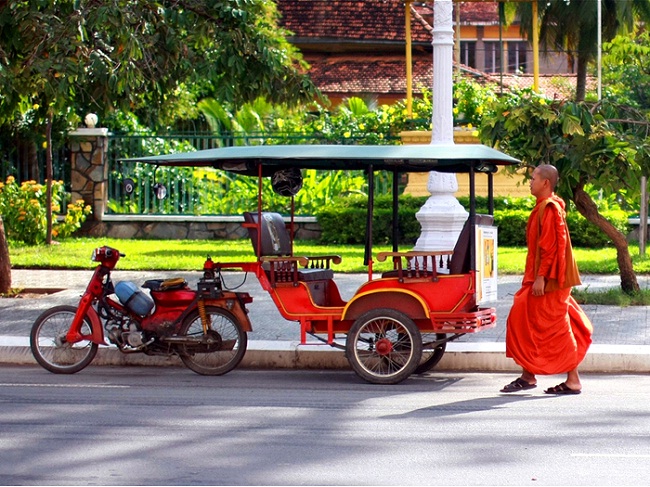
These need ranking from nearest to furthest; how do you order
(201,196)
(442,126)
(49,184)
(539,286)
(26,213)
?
(539,286) → (442,126) → (49,184) → (26,213) → (201,196)

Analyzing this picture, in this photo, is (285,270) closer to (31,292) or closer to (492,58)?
(31,292)

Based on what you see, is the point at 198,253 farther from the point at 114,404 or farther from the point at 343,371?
the point at 114,404

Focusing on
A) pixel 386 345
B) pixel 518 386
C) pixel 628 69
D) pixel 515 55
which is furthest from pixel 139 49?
pixel 515 55

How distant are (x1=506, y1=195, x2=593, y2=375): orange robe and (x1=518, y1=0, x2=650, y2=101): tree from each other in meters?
21.9

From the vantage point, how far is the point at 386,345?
965 centimetres

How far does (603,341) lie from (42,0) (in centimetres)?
689

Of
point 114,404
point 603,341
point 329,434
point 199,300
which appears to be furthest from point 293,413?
point 603,341

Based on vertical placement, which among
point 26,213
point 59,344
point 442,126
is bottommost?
point 59,344

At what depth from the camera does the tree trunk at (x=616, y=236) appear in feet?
45.6

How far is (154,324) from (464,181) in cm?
1353

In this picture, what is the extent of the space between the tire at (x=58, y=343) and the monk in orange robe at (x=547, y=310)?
376 cm

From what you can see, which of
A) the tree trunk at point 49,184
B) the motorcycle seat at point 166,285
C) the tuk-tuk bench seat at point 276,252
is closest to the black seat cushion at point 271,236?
the tuk-tuk bench seat at point 276,252

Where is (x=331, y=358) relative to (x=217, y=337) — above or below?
below

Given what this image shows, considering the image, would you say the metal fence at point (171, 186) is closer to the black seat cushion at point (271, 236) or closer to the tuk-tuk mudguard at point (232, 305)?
the black seat cushion at point (271, 236)
